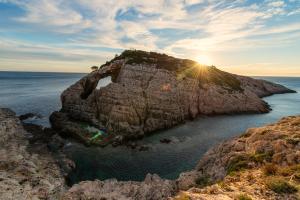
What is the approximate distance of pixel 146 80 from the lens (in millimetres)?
53250

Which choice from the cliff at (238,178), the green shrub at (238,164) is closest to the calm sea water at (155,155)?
the cliff at (238,178)

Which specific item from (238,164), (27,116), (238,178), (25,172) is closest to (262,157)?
(238,164)

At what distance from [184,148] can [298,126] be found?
1760cm

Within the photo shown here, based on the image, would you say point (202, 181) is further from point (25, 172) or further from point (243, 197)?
point (25, 172)

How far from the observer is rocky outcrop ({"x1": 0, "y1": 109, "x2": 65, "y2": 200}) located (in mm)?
23047

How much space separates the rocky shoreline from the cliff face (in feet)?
47.9

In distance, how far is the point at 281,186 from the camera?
15.5 metres

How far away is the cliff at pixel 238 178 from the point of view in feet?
51.5

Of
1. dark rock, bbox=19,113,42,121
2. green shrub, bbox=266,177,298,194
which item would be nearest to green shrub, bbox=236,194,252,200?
green shrub, bbox=266,177,298,194

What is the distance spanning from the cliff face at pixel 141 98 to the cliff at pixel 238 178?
66.0ft

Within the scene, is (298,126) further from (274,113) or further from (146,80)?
(274,113)

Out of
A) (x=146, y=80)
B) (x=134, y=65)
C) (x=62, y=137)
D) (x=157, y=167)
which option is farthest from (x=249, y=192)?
(x=134, y=65)

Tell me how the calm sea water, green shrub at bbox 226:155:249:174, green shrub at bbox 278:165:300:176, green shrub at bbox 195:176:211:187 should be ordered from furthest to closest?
the calm sea water
green shrub at bbox 195:176:211:187
green shrub at bbox 226:155:249:174
green shrub at bbox 278:165:300:176

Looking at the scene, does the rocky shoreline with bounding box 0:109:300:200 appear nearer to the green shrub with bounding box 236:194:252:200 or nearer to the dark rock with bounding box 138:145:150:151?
the green shrub with bounding box 236:194:252:200
